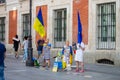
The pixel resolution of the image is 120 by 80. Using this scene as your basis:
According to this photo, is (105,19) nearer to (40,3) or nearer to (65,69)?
(65,69)

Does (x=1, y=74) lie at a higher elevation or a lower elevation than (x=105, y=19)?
lower

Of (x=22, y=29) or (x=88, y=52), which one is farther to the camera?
(x=22, y=29)

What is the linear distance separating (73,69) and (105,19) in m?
4.56

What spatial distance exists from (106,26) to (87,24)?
1.32m

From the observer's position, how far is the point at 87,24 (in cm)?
2091

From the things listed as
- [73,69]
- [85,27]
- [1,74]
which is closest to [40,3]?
[85,27]

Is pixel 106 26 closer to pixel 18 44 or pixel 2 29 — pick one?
pixel 18 44

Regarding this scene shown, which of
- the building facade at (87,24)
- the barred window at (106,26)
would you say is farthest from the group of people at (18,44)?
the barred window at (106,26)

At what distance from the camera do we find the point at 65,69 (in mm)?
16625

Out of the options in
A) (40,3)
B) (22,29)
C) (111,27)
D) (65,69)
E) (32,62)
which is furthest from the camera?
(22,29)

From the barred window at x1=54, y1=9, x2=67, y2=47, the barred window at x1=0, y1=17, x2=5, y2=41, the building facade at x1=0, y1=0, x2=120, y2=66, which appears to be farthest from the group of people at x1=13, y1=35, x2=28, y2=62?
the barred window at x1=0, y1=17, x2=5, y2=41

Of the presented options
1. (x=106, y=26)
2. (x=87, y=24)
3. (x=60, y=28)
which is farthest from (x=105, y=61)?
(x=60, y=28)

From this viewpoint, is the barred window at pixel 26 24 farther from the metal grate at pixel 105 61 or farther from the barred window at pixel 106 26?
the metal grate at pixel 105 61

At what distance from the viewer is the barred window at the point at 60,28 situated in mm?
23281
